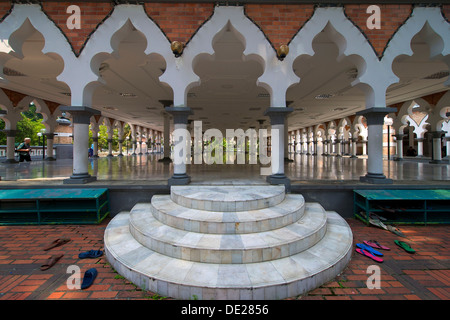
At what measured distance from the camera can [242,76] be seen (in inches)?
337

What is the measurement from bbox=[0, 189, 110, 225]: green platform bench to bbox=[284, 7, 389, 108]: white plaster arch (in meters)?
6.21

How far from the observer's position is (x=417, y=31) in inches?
217

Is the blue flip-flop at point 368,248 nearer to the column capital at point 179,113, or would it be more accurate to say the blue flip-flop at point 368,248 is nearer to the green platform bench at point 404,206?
the green platform bench at point 404,206

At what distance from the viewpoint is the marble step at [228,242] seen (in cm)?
292

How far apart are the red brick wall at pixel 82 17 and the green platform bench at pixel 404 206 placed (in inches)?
324

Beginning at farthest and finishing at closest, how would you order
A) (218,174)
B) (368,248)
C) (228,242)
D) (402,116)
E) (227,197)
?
(402,116) < (218,174) < (227,197) < (368,248) < (228,242)

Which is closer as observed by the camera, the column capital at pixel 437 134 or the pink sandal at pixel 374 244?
the pink sandal at pixel 374 244

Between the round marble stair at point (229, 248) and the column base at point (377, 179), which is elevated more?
the column base at point (377, 179)

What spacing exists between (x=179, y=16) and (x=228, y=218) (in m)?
5.38

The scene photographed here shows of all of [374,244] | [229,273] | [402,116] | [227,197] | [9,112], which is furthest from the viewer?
[402,116]

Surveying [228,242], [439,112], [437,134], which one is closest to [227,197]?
[228,242]

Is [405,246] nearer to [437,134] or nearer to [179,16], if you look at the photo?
[179,16]

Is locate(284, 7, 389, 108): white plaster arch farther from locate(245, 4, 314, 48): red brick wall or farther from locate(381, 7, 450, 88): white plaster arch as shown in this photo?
locate(381, 7, 450, 88): white plaster arch

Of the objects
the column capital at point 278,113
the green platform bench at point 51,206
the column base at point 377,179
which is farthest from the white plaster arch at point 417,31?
the green platform bench at point 51,206
